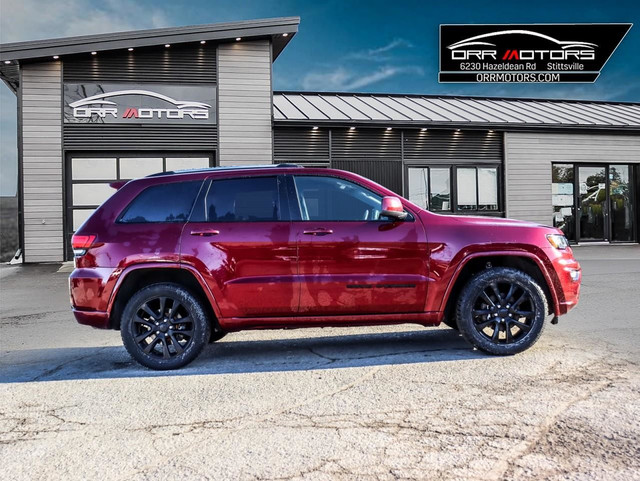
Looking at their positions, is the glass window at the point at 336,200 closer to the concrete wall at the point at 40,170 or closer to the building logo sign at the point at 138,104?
the building logo sign at the point at 138,104

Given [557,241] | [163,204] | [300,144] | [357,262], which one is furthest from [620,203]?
[163,204]

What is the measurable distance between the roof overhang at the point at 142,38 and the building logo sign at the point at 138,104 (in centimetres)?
114

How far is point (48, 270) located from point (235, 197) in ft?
36.2

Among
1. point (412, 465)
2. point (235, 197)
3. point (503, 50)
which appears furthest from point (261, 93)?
point (412, 465)

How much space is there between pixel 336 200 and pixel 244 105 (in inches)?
503

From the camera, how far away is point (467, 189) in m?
18.3

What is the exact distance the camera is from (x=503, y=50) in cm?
1961

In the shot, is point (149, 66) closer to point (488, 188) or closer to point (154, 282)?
point (488, 188)

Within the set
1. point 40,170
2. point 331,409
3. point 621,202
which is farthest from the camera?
point 621,202

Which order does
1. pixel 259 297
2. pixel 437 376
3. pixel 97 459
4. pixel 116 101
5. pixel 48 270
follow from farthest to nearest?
1. pixel 116 101
2. pixel 48 270
3. pixel 259 297
4. pixel 437 376
5. pixel 97 459

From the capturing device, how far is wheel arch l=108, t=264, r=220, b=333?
445 cm

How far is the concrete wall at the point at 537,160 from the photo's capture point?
18.5 meters

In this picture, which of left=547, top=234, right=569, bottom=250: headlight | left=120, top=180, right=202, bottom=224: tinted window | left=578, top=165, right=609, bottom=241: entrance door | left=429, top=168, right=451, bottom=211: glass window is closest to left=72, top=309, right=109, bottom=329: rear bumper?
left=120, top=180, right=202, bottom=224: tinted window

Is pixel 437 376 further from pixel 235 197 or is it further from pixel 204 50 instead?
pixel 204 50
